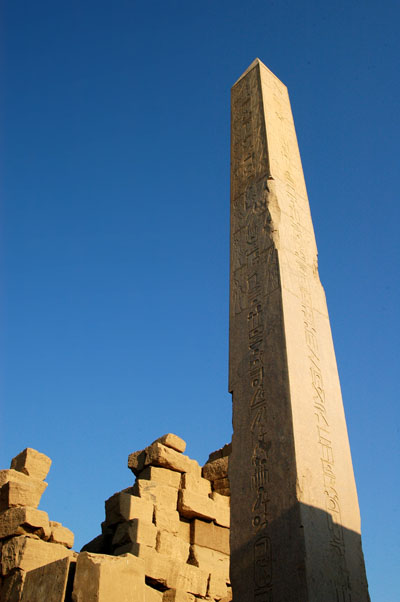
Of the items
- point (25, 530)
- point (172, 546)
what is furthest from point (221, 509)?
point (25, 530)

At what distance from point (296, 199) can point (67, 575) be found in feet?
12.9

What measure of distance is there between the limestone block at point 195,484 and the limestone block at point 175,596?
1.53 metres

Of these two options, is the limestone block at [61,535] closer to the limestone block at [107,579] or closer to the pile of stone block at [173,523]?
the pile of stone block at [173,523]

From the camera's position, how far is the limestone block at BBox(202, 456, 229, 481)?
838 centimetres

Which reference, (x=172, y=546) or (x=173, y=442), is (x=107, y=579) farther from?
(x=173, y=442)

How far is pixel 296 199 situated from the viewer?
252 inches

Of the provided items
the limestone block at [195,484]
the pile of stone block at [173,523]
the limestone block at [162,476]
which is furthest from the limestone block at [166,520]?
the limestone block at [195,484]

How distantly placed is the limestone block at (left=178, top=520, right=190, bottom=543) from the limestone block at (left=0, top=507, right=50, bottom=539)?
Answer: 5.52ft

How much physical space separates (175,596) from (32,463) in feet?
7.28

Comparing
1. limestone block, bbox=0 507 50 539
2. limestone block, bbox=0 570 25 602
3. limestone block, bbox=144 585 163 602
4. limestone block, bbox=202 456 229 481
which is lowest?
A: limestone block, bbox=144 585 163 602

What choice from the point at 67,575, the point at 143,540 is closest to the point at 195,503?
the point at 143,540

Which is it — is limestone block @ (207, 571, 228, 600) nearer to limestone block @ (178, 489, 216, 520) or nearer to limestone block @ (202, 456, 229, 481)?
limestone block @ (178, 489, 216, 520)

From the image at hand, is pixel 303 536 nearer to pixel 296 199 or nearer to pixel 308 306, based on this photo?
pixel 308 306

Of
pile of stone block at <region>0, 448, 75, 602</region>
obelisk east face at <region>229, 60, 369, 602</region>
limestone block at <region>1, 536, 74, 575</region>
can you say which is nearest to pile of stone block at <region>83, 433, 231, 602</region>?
pile of stone block at <region>0, 448, 75, 602</region>
